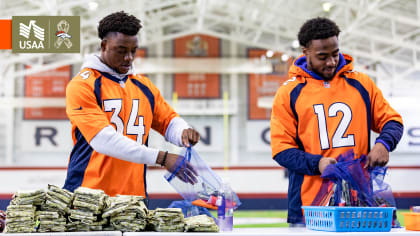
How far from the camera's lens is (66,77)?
13.2 metres

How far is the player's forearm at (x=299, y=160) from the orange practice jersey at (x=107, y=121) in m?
0.58

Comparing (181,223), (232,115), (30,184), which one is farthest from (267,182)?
(181,223)

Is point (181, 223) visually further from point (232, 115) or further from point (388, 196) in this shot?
point (232, 115)

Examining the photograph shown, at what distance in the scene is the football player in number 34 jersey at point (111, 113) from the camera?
2.05m

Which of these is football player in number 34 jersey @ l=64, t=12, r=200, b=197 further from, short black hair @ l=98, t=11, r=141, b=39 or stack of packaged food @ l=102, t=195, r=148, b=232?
stack of packaged food @ l=102, t=195, r=148, b=232

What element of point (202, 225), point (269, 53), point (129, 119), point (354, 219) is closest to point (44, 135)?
point (269, 53)

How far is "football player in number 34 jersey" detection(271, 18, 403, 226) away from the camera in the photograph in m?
2.16

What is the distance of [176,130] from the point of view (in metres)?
2.23

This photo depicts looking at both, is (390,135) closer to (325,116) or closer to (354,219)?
(325,116)

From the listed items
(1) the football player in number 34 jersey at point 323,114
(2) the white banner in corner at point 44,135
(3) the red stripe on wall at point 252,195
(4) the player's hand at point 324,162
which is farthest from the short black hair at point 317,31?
(2) the white banner in corner at point 44,135

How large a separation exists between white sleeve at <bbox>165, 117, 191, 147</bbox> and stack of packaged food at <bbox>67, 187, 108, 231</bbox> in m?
0.55

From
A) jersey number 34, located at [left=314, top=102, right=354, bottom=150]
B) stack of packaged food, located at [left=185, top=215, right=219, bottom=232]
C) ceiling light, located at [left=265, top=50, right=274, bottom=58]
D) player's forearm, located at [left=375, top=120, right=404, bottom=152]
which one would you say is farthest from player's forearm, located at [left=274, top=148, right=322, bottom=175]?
ceiling light, located at [left=265, top=50, right=274, bottom=58]

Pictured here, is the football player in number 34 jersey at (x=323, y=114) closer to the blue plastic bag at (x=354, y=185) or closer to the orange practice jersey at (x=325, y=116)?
the orange practice jersey at (x=325, y=116)

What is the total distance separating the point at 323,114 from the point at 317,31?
342mm
